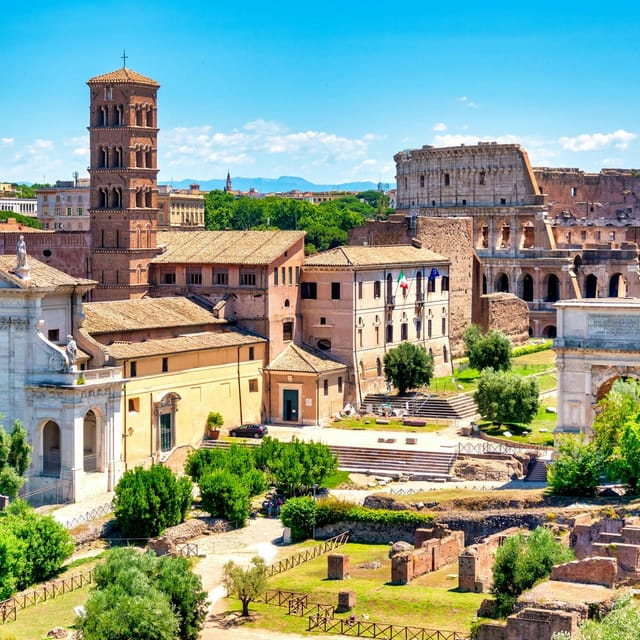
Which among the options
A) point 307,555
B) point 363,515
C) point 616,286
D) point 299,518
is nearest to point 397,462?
point 363,515

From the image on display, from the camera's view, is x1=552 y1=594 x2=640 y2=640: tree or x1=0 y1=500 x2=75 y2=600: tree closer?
x1=552 y1=594 x2=640 y2=640: tree

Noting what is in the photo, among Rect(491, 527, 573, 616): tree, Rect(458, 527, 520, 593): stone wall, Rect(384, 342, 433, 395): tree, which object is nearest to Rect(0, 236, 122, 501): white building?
Rect(458, 527, 520, 593): stone wall

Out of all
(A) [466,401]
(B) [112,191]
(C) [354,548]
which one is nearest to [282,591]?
(C) [354,548]

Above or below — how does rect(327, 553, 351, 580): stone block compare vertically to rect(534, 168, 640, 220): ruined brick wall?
below

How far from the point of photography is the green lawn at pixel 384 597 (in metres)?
45.1

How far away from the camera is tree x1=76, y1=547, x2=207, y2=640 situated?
41906 mm

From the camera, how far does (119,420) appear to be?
6388 centimetres

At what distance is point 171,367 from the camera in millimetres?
68625

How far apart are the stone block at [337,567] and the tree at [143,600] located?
489cm

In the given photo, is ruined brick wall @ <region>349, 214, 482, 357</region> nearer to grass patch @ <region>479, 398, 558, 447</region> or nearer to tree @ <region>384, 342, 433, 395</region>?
tree @ <region>384, 342, 433, 395</region>

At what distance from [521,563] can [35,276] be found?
2765 cm

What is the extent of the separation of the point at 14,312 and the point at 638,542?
28.3 meters

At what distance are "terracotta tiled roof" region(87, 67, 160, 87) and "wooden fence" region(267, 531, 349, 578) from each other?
31.0 m

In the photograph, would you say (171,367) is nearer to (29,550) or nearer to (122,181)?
(122,181)
